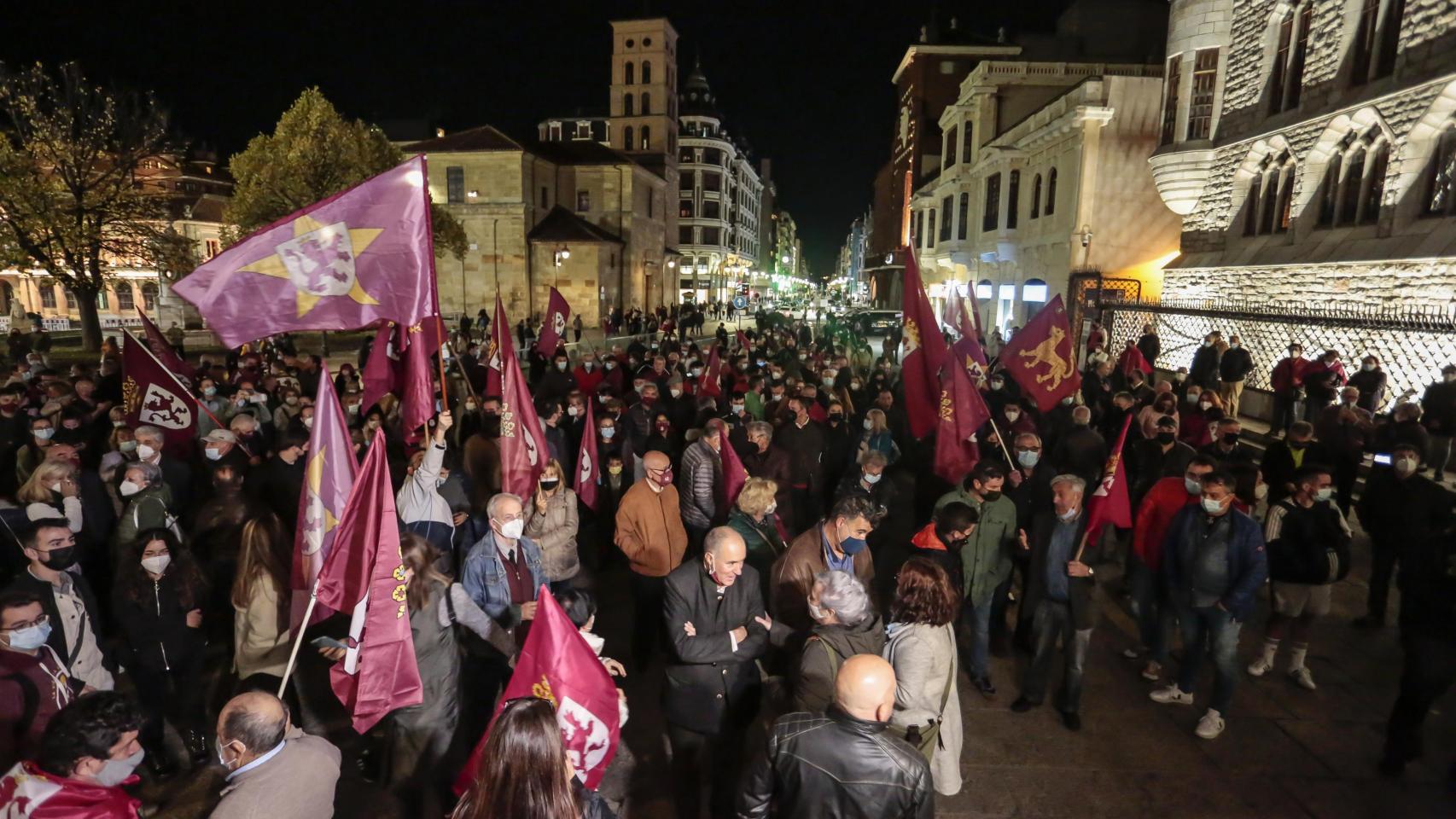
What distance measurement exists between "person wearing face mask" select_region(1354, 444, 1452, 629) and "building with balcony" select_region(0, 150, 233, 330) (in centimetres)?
3359

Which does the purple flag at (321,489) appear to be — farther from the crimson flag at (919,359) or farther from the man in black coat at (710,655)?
the crimson flag at (919,359)

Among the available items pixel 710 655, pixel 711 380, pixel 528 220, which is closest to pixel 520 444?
pixel 710 655

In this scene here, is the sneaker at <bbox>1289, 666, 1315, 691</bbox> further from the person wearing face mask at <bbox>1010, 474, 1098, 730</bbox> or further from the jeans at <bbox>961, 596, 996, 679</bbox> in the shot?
the jeans at <bbox>961, 596, 996, 679</bbox>

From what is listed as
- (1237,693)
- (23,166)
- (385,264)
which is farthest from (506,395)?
(23,166)

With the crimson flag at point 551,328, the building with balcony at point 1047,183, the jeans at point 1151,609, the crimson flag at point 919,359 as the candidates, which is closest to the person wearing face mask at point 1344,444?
→ the jeans at point 1151,609

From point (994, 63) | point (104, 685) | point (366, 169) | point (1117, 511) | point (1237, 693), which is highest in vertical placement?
point (994, 63)

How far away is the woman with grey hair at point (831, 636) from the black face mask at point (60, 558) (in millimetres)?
3875

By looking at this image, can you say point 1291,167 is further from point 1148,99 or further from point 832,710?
point 832,710

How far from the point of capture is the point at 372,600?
12.5 feet

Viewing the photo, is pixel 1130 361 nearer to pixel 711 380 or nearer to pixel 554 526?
pixel 711 380

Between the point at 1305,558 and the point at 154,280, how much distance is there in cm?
5754

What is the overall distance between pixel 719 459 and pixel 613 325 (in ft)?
112

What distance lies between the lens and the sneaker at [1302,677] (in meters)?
5.97

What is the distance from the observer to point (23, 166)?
80.1 feet
